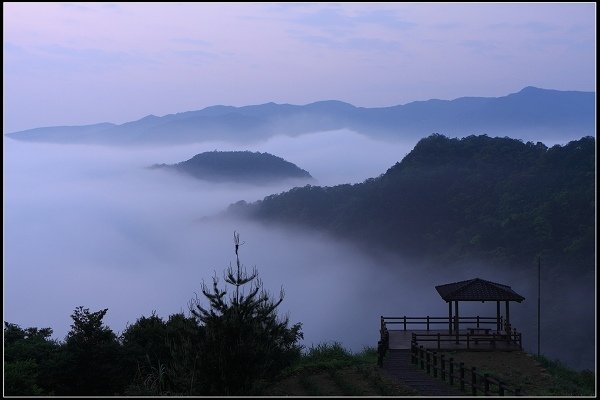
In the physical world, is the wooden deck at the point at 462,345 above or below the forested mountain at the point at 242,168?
below

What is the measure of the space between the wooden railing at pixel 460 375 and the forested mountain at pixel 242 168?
131400 mm

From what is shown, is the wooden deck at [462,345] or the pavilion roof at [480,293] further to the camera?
the pavilion roof at [480,293]

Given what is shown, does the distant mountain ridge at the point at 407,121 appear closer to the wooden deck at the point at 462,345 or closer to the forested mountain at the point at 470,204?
the forested mountain at the point at 470,204

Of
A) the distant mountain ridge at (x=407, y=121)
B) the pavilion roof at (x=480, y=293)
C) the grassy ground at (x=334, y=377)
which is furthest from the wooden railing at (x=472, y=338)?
the distant mountain ridge at (x=407, y=121)

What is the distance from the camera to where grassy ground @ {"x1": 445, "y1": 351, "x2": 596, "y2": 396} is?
2009 cm

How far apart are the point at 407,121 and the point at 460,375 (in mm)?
157333

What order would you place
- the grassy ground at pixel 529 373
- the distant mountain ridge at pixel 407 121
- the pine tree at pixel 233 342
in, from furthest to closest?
1. the distant mountain ridge at pixel 407 121
2. the grassy ground at pixel 529 373
3. the pine tree at pixel 233 342

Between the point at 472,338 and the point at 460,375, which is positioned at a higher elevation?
the point at 472,338

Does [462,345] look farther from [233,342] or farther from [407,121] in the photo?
[407,121]

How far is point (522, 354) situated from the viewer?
86.9ft

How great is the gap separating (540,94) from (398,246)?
89711 mm

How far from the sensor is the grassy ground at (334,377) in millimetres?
20141

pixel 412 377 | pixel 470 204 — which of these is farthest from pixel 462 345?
pixel 470 204

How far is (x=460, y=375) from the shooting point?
20188 millimetres
